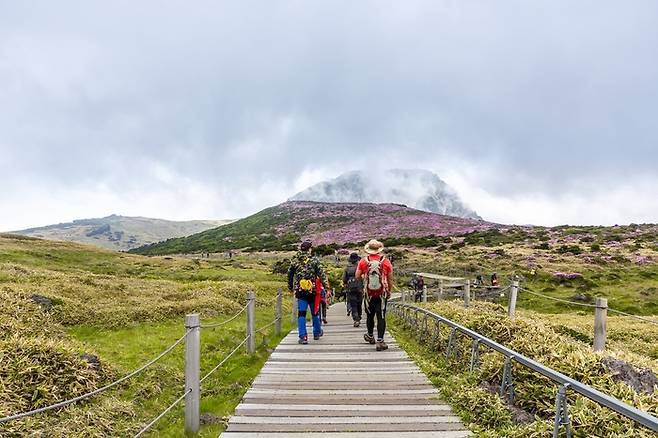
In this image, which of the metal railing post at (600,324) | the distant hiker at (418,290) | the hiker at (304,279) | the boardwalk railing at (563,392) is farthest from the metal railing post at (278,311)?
the distant hiker at (418,290)

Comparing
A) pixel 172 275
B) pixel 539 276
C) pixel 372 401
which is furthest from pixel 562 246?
pixel 372 401

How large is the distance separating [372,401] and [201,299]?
1335 centimetres

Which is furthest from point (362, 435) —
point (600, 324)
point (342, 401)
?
point (600, 324)

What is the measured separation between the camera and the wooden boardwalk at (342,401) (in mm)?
6246

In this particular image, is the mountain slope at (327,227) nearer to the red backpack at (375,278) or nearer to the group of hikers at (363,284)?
the group of hikers at (363,284)

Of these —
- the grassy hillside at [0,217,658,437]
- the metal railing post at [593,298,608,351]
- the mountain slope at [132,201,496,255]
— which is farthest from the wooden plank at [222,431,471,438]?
the mountain slope at [132,201,496,255]

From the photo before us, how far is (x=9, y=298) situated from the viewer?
13.6 meters

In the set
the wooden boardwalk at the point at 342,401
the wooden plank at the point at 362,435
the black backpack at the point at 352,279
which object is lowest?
the wooden plank at the point at 362,435

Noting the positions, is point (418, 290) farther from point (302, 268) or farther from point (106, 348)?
point (106, 348)

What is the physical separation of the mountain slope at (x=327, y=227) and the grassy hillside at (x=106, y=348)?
164 feet

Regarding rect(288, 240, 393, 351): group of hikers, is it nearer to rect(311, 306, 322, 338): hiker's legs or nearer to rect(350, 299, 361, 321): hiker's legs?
rect(311, 306, 322, 338): hiker's legs

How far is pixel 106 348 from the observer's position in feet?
38.8

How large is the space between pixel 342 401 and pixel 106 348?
7.10 meters

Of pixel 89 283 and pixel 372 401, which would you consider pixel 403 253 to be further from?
pixel 372 401
